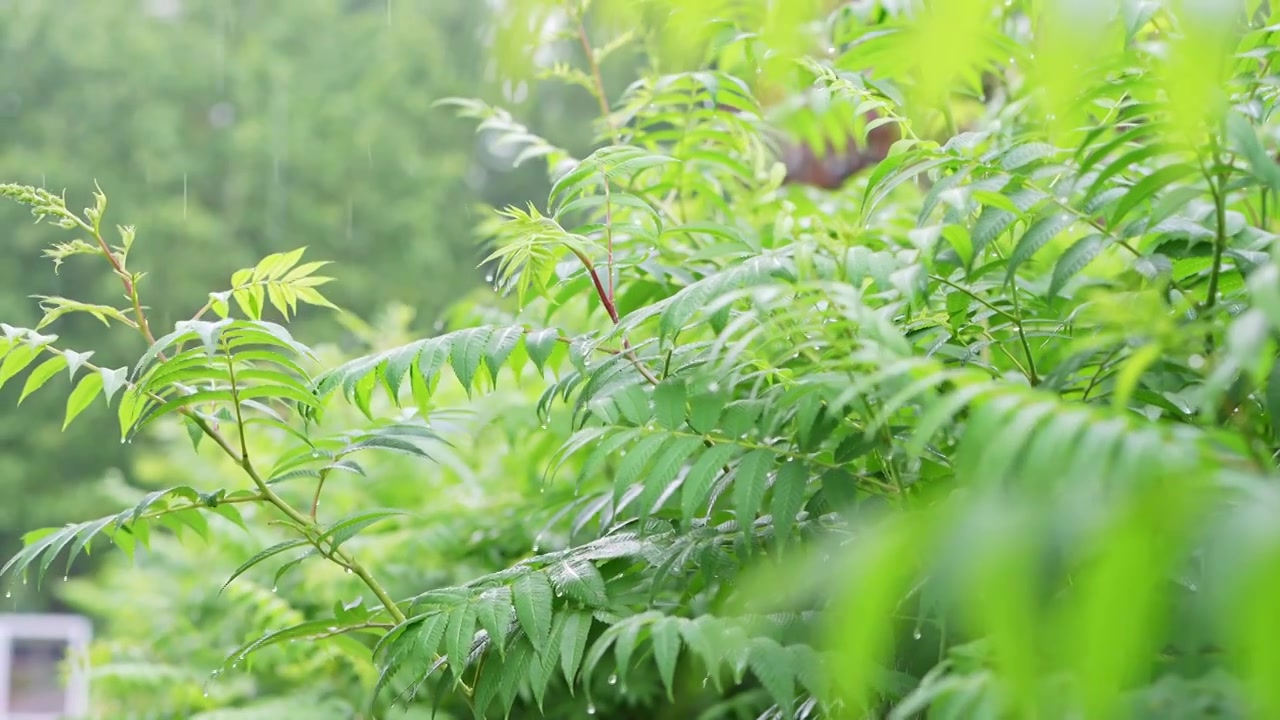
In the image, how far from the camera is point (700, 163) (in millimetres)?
2359

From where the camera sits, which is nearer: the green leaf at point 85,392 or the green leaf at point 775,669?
the green leaf at point 775,669

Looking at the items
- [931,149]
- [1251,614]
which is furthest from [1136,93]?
[1251,614]


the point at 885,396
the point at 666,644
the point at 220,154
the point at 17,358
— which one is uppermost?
the point at 885,396

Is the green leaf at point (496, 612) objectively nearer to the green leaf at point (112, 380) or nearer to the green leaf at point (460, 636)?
the green leaf at point (460, 636)

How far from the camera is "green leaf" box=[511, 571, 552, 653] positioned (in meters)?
1.40

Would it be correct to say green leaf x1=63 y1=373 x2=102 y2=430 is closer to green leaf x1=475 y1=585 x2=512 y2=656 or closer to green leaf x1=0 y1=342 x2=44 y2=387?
green leaf x1=0 y1=342 x2=44 y2=387

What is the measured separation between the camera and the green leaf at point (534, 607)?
4.59 feet


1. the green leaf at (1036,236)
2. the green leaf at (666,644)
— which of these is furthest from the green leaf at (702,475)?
the green leaf at (1036,236)

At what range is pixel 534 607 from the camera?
143cm

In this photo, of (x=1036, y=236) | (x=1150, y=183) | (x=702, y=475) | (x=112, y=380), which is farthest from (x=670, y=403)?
(x=112, y=380)

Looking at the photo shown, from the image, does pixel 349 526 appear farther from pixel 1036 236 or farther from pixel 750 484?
pixel 1036 236

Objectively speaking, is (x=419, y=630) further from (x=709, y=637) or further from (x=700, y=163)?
(x=700, y=163)

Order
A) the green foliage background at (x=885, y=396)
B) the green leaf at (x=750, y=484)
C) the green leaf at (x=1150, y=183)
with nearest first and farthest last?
the green foliage background at (x=885, y=396) < the green leaf at (x=1150, y=183) < the green leaf at (x=750, y=484)

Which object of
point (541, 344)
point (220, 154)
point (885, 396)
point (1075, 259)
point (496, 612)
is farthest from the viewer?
point (220, 154)
